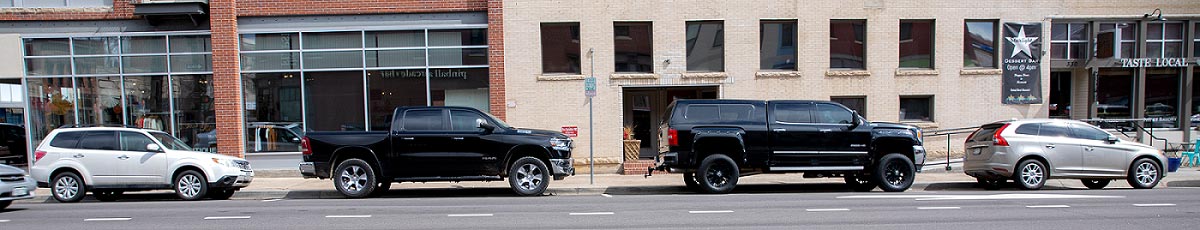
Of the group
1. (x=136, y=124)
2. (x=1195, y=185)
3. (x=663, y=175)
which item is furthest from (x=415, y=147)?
(x=1195, y=185)

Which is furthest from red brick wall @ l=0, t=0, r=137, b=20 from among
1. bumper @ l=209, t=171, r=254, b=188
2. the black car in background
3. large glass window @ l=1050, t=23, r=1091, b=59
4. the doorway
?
large glass window @ l=1050, t=23, r=1091, b=59

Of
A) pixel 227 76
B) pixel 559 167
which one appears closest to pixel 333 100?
pixel 227 76

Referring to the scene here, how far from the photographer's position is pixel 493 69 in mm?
16188

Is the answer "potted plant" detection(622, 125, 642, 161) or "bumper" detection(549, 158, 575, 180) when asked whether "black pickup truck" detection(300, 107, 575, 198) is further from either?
"potted plant" detection(622, 125, 642, 161)

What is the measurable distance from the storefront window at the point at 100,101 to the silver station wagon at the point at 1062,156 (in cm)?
1846

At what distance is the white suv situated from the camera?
1202 cm

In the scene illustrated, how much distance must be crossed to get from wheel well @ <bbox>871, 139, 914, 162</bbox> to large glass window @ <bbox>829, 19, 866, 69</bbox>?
4.64 metres

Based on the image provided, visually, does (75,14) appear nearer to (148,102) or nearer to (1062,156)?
(148,102)

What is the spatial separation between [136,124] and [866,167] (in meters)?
15.9

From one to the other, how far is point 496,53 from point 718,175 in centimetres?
636

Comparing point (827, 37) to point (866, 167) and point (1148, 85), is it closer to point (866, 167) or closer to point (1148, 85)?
A: point (866, 167)

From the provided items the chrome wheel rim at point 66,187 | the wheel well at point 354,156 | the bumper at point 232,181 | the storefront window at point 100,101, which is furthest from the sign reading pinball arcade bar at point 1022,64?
the storefront window at point 100,101

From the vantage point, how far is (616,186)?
13.4m

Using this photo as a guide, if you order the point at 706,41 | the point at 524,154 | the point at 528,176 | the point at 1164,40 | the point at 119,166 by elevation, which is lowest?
the point at 528,176
